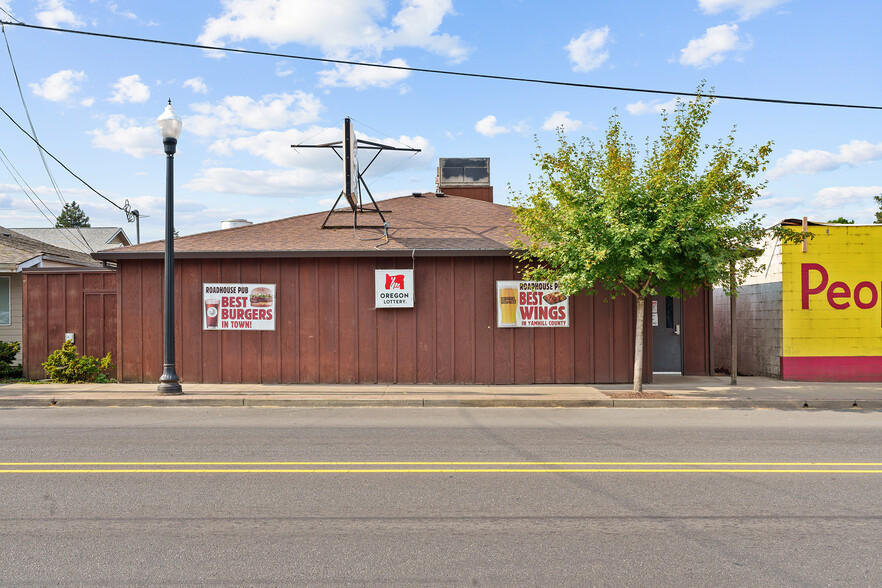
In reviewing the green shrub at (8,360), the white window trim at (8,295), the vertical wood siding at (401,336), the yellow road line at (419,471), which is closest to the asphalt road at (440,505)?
the yellow road line at (419,471)

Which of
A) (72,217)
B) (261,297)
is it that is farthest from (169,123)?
(72,217)

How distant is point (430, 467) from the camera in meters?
7.08

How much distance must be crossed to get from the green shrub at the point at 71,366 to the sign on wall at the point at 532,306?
8.76 metres

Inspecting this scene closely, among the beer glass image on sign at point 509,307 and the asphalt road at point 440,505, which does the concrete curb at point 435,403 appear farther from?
the beer glass image on sign at point 509,307

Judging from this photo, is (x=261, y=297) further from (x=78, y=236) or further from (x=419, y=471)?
(x=78, y=236)

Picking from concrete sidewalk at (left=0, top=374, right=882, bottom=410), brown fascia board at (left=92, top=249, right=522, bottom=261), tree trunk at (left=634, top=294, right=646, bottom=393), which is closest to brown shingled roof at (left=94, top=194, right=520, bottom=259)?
brown fascia board at (left=92, top=249, right=522, bottom=261)

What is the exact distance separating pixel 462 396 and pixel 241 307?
5.44 metres

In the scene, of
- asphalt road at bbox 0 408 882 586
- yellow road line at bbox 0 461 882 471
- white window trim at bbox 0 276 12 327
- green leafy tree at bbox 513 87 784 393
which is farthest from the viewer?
white window trim at bbox 0 276 12 327

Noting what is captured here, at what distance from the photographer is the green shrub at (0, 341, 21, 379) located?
50.3 feet

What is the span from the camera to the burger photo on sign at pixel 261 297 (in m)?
14.5

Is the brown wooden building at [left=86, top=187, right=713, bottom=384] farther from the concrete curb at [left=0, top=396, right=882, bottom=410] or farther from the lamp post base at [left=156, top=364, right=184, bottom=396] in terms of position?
the concrete curb at [left=0, top=396, right=882, bottom=410]

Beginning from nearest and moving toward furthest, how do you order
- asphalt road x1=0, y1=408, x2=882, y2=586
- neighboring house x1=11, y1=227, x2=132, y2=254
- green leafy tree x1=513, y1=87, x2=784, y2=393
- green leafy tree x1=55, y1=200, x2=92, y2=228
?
1. asphalt road x1=0, y1=408, x2=882, y2=586
2. green leafy tree x1=513, y1=87, x2=784, y2=393
3. neighboring house x1=11, y1=227, x2=132, y2=254
4. green leafy tree x1=55, y1=200, x2=92, y2=228

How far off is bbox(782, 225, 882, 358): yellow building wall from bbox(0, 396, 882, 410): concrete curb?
2.91 meters

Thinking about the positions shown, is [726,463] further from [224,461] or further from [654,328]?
[654,328]
